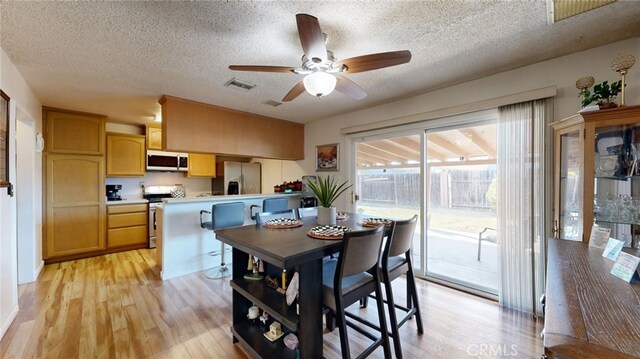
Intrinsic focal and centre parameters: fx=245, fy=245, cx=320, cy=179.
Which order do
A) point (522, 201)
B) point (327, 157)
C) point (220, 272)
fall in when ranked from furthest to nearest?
point (327, 157), point (220, 272), point (522, 201)

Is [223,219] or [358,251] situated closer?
[358,251]

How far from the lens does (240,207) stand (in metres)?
3.17

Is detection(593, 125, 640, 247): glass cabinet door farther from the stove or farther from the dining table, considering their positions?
the stove

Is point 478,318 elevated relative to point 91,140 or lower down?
lower down

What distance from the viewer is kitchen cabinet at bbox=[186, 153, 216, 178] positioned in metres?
5.11

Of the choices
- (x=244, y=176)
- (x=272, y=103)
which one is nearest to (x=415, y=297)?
(x=272, y=103)

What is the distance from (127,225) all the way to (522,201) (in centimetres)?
559

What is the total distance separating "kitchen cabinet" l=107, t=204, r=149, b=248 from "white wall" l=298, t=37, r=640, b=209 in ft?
13.9

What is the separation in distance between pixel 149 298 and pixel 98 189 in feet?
8.16

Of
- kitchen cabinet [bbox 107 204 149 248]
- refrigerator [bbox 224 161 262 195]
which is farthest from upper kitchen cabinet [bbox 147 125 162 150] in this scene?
refrigerator [bbox 224 161 262 195]

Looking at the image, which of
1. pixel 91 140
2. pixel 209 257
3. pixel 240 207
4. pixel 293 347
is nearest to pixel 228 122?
pixel 240 207

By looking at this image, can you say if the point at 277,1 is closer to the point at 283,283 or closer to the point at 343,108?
the point at 283,283

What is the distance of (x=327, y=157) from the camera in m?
4.18

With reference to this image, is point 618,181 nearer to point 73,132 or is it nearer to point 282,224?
point 282,224
